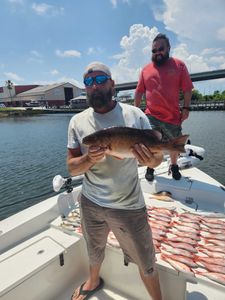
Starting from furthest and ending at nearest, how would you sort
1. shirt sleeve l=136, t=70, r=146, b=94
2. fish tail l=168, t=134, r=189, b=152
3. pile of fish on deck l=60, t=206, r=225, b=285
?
shirt sleeve l=136, t=70, r=146, b=94
pile of fish on deck l=60, t=206, r=225, b=285
fish tail l=168, t=134, r=189, b=152

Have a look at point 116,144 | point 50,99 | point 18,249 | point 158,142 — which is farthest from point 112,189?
point 50,99

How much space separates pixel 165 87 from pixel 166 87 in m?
0.02

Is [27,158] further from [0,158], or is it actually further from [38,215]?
[38,215]

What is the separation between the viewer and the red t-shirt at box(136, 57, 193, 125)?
14.5 feet

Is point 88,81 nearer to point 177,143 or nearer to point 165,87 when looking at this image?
point 177,143

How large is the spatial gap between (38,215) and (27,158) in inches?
563

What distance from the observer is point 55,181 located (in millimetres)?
4332

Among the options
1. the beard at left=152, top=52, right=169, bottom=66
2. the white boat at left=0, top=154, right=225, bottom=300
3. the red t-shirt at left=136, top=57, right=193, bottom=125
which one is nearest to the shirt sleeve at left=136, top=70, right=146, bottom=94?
the red t-shirt at left=136, top=57, right=193, bottom=125

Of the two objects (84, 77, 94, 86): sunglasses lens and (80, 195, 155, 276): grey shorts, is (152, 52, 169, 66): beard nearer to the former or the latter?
(84, 77, 94, 86): sunglasses lens

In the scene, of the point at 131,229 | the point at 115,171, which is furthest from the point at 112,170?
the point at 131,229

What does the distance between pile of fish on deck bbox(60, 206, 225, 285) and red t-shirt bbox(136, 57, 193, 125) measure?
70.2 inches

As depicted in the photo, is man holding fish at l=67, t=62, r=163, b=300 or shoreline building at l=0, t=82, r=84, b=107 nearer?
man holding fish at l=67, t=62, r=163, b=300

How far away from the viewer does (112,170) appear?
2184 mm

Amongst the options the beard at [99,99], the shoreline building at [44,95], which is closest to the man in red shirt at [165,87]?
the beard at [99,99]
